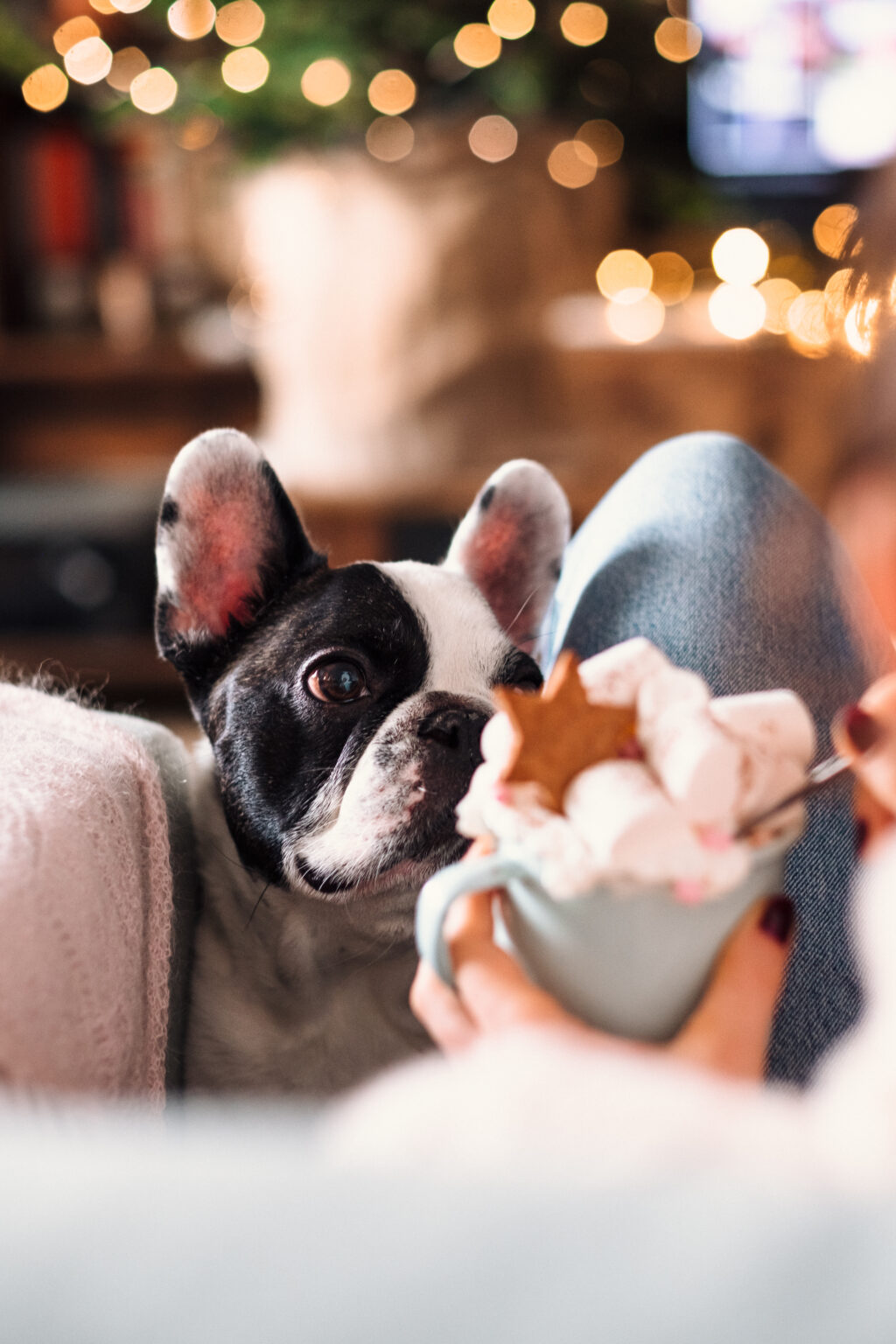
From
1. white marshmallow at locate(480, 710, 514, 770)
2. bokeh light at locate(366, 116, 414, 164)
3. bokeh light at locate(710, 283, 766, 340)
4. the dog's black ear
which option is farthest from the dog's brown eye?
bokeh light at locate(710, 283, 766, 340)

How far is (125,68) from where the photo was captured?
8.95 ft

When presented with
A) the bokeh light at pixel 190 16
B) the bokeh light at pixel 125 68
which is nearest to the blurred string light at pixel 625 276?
the bokeh light at pixel 190 16

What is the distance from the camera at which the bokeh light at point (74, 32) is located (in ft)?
9.54

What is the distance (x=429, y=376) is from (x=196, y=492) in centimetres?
187

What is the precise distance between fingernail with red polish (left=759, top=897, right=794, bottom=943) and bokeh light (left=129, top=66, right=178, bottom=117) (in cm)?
248

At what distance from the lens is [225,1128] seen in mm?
328

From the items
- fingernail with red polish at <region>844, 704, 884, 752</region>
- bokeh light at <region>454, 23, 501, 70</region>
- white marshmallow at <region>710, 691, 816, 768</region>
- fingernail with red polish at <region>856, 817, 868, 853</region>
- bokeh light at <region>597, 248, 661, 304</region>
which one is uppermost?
bokeh light at <region>454, 23, 501, 70</region>

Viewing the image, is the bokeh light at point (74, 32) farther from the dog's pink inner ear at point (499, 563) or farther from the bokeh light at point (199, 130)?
the dog's pink inner ear at point (499, 563)

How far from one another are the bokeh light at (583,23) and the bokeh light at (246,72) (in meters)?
0.68

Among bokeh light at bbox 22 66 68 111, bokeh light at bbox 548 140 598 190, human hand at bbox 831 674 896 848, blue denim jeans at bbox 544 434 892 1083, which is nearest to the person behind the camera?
human hand at bbox 831 674 896 848

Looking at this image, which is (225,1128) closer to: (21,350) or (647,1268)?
(647,1268)

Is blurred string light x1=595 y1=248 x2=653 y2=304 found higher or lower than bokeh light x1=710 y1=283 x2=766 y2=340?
higher

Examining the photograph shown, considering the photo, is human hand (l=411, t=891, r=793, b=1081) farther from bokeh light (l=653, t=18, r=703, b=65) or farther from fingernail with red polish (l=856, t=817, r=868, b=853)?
bokeh light (l=653, t=18, r=703, b=65)

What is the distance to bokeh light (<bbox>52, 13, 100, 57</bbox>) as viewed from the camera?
291 centimetres
